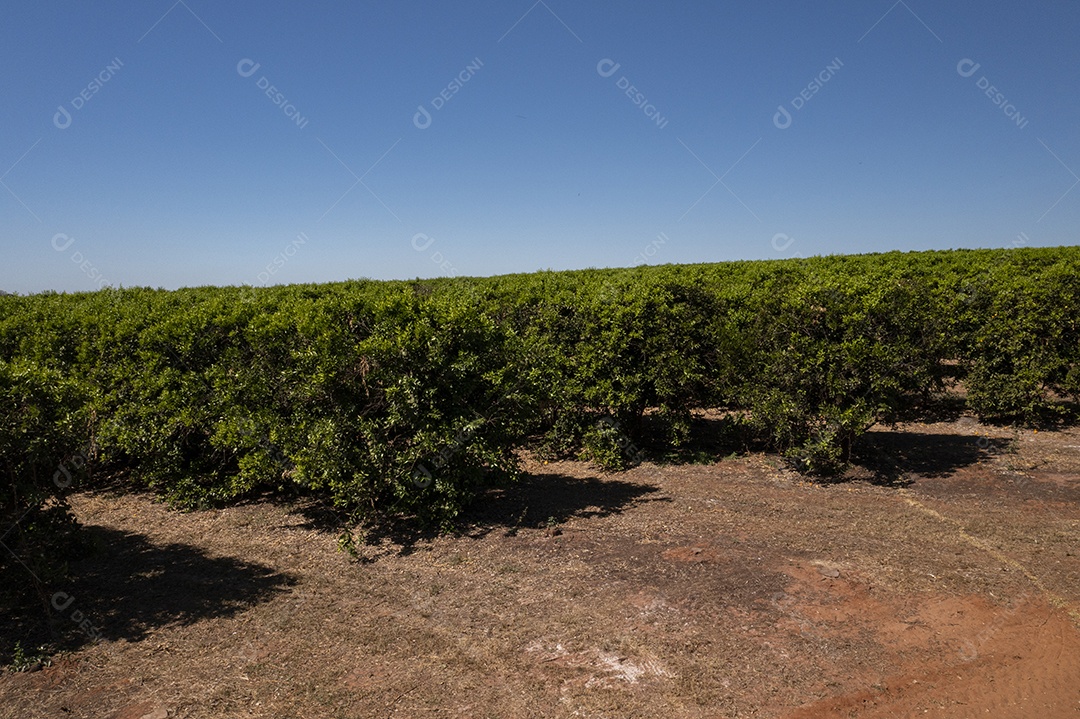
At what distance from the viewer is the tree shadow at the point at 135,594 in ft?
16.4

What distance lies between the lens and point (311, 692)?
4246 millimetres

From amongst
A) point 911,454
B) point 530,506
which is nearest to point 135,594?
point 530,506

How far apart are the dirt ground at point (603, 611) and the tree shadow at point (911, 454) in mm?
512

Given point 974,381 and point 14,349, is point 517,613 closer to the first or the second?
point 14,349

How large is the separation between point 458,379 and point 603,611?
9.65ft

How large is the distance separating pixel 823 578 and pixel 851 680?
1.42m

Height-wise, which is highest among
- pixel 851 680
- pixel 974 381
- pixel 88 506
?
pixel 974 381

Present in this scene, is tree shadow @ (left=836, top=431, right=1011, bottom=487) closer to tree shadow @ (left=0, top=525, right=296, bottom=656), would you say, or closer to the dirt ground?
the dirt ground

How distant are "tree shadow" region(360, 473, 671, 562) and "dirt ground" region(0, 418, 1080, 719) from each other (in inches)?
1.9

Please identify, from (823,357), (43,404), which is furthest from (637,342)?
(43,404)

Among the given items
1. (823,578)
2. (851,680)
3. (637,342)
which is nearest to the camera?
(851,680)

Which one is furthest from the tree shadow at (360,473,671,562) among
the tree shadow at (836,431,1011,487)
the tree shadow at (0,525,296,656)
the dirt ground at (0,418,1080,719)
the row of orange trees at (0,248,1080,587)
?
the tree shadow at (836,431,1011,487)

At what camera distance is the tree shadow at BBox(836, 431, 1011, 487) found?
852 cm

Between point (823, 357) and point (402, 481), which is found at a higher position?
point (823, 357)
